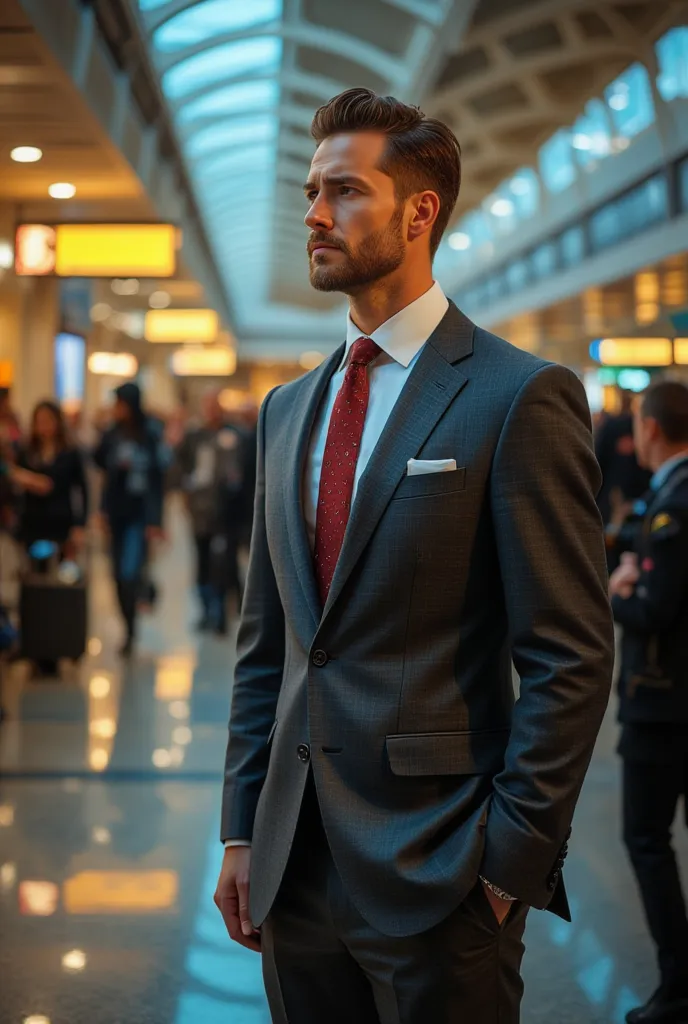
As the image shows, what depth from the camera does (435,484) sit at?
1.81 metres

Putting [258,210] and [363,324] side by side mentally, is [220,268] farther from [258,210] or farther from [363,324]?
[363,324]

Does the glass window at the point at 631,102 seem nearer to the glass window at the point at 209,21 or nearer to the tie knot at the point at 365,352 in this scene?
the glass window at the point at 209,21

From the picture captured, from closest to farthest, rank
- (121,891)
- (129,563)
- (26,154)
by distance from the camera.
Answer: (121,891)
(129,563)
(26,154)

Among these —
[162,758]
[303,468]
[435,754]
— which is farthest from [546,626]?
[162,758]

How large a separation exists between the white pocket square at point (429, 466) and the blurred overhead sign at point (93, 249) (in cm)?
927

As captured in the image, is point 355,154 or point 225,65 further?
point 225,65

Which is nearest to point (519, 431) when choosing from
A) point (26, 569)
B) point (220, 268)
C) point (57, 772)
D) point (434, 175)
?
point (434, 175)

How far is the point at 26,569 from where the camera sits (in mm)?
9312

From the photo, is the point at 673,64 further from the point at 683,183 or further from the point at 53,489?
the point at 53,489

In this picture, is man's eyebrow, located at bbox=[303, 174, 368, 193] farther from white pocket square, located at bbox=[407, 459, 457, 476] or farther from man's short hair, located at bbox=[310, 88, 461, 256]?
white pocket square, located at bbox=[407, 459, 457, 476]

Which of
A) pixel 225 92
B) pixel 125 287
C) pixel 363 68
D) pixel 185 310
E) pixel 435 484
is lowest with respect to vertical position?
pixel 435 484

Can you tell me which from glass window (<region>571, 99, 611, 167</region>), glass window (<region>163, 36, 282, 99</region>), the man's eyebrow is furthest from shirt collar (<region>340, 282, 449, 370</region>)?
glass window (<region>571, 99, 611, 167</region>)

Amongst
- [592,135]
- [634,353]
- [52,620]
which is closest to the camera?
[52,620]

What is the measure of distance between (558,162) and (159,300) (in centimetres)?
988
